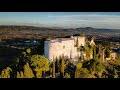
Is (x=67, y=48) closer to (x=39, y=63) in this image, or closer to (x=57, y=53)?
(x=57, y=53)

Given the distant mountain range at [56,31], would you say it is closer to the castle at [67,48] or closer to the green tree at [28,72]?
the castle at [67,48]

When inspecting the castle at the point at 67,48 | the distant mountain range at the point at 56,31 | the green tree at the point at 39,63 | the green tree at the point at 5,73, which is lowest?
the green tree at the point at 5,73

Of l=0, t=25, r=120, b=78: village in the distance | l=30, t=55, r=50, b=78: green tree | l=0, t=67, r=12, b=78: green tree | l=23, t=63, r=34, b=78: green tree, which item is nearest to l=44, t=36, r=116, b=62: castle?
l=0, t=25, r=120, b=78: village in the distance

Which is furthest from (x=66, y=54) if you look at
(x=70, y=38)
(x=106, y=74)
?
(x=106, y=74)

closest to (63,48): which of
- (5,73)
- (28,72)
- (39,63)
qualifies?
(39,63)

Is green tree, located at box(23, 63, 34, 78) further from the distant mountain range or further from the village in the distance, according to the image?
the distant mountain range

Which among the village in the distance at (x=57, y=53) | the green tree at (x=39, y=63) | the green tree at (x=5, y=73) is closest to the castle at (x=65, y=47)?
the village in the distance at (x=57, y=53)

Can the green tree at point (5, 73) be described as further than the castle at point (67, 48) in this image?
No
